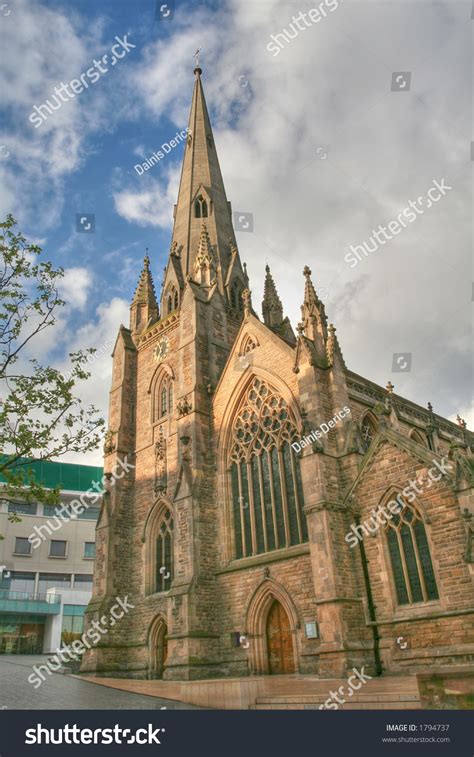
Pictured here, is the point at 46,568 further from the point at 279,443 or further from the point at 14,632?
the point at 279,443

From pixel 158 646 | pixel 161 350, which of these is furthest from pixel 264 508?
pixel 161 350

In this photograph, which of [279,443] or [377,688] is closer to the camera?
[377,688]

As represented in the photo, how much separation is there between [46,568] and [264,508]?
36.1 m

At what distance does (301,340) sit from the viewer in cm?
2044

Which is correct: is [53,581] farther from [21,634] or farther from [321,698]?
[321,698]

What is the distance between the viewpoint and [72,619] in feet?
154

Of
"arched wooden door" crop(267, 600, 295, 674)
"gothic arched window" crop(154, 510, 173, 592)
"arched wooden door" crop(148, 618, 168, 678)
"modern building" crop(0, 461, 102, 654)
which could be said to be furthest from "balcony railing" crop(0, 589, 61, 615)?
"arched wooden door" crop(267, 600, 295, 674)

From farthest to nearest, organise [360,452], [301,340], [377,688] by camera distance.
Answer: [301,340], [360,452], [377,688]

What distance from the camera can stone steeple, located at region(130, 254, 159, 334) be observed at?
31841 millimetres

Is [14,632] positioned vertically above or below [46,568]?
below

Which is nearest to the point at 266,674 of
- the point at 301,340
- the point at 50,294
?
the point at 301,340
